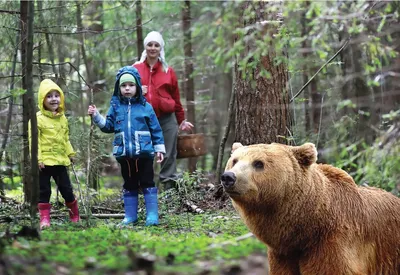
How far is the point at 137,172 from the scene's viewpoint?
787cm

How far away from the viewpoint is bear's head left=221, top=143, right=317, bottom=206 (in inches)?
200

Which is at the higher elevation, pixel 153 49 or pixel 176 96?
pixel 153 49

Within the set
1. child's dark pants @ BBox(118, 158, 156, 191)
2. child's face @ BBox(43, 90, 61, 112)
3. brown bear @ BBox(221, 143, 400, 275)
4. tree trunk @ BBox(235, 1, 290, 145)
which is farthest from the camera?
tree trunk @ BBox(235, 1, 290, 145)

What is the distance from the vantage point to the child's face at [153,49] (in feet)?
31.6

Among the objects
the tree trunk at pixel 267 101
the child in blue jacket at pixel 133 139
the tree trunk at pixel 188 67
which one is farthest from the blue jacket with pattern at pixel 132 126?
the tree trunk at pixel 188 67

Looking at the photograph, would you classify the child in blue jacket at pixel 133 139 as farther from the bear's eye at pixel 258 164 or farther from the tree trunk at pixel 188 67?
the tree trunk at pixel 188 67

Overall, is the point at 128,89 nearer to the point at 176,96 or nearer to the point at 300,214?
the point at 176,96

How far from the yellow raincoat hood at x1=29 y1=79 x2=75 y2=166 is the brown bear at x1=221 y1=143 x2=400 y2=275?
114 inches

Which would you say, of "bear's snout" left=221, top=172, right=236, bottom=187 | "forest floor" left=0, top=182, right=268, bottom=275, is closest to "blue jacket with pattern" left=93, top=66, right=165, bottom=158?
"forest floor" left=0, top=182, right=268, bottom=275

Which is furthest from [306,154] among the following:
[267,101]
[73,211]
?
[73,211]

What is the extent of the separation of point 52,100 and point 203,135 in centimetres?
386

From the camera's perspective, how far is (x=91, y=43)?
52.2 feet

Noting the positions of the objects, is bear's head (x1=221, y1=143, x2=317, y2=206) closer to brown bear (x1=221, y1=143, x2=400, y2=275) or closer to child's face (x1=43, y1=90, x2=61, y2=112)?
brown bear (x1=221, y1=143, x2=400, y2=275)

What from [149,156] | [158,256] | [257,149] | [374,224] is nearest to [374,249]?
[374,224]
